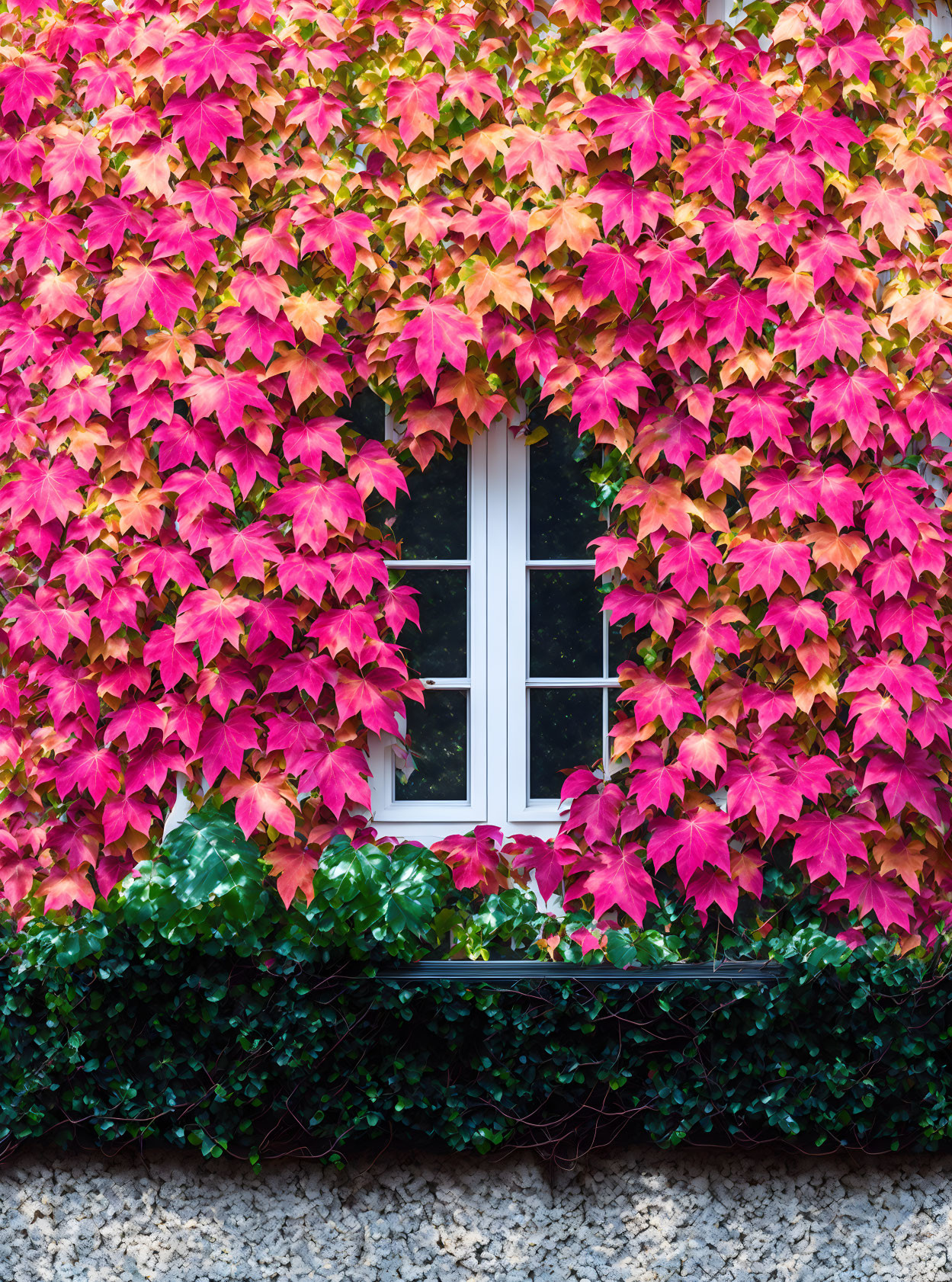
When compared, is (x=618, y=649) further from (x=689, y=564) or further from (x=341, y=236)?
(x=341, y=236)

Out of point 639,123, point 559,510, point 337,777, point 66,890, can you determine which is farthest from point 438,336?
point 66,890

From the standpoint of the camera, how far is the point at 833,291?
9.50ft

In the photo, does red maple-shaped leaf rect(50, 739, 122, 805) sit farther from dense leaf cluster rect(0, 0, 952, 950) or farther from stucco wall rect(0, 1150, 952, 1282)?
stucco wall rect(0, 1150, 952, 1282)

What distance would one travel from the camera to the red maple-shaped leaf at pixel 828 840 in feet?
9.24

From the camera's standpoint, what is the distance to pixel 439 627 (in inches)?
120

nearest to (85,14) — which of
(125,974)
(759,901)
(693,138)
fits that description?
(693,138)

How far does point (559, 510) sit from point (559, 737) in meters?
0.70

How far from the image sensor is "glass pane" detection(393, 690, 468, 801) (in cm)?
301

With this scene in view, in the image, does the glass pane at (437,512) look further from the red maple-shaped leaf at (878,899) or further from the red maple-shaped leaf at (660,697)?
the red maple-shaped leaf at (878,899)

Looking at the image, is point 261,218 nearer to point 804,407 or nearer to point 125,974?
point 804,407

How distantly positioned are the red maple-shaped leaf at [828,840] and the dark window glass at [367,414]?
1.72 m

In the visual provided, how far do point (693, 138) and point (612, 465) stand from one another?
0.98 m

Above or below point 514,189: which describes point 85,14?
above

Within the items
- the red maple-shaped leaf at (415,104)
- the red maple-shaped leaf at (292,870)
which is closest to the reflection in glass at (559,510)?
the red maple-shaped leaf at (415,104)
